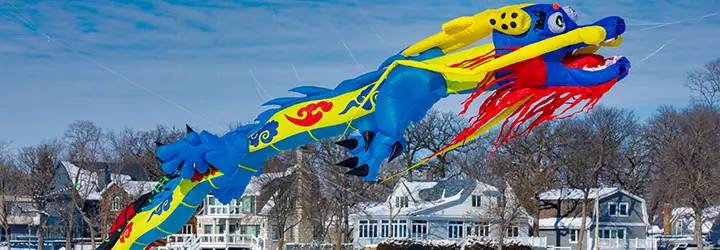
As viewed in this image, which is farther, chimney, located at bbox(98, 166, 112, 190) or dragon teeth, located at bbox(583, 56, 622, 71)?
chimney, located at bbox(98, 166, 112, 190)

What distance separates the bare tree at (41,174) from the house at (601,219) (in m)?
24.1

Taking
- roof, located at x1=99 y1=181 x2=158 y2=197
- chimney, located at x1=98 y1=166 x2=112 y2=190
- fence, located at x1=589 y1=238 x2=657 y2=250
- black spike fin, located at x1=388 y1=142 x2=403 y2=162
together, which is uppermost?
chimney, located at x1=98 y1=166 x2=112 y2=190

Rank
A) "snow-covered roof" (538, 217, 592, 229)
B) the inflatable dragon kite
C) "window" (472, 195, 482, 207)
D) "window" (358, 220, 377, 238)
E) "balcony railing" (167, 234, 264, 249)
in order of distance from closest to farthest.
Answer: the inflatable dragon kite < "balcony railing" (167, 234, 264, 249) < "window" (358, 220, 377, 238) < "window" (472, 195, 482, 207) < "snow-covered roof" (538, 217, 592, 229)

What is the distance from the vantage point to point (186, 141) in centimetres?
1302

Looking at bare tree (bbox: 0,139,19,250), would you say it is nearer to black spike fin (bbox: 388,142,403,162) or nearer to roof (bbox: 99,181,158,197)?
roof (bbox: 99,181,158,197)

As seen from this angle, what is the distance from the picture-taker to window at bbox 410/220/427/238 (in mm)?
47766

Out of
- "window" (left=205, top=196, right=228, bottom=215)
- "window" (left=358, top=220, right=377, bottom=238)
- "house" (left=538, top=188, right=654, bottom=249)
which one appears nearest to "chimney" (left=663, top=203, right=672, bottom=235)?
"house" (left=538, top=188, right=654, bottom=249)

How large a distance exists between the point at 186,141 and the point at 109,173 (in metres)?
48.9

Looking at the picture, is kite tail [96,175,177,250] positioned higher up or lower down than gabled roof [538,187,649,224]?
lower down

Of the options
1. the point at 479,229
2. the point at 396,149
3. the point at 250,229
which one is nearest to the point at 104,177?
the point at 250,229

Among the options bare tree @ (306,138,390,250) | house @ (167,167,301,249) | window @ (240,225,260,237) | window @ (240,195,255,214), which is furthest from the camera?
window @ (240,225,260,237)

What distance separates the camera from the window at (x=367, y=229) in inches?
1885

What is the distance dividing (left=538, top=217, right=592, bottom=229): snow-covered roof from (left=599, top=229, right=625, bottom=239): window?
1.16m

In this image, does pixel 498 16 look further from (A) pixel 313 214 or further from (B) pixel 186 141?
(A) pixel 313 214
